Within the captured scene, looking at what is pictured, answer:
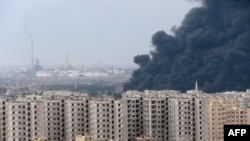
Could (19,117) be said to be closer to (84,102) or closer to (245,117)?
(84,102)

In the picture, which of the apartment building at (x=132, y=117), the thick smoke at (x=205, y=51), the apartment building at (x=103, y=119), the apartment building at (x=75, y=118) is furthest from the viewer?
the thick smoke at (x=205, y=51)

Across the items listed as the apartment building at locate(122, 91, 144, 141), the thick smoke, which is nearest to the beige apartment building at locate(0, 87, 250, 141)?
the apartment building at locate(122, 91, 144, 141)

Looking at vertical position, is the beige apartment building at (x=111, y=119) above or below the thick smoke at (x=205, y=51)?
below

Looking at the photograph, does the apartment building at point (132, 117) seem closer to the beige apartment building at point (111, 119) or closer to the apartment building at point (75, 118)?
the beige apartment building at point (111, 119)

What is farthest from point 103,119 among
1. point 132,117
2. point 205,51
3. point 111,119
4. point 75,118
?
point 205,51

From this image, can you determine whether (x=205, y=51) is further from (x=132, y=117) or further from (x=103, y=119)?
(x=103, y=119)

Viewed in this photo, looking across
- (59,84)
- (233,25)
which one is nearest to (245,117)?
(59,84)

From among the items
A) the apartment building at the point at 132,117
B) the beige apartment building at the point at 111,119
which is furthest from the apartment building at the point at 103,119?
the apartment building at the point at 132,117
